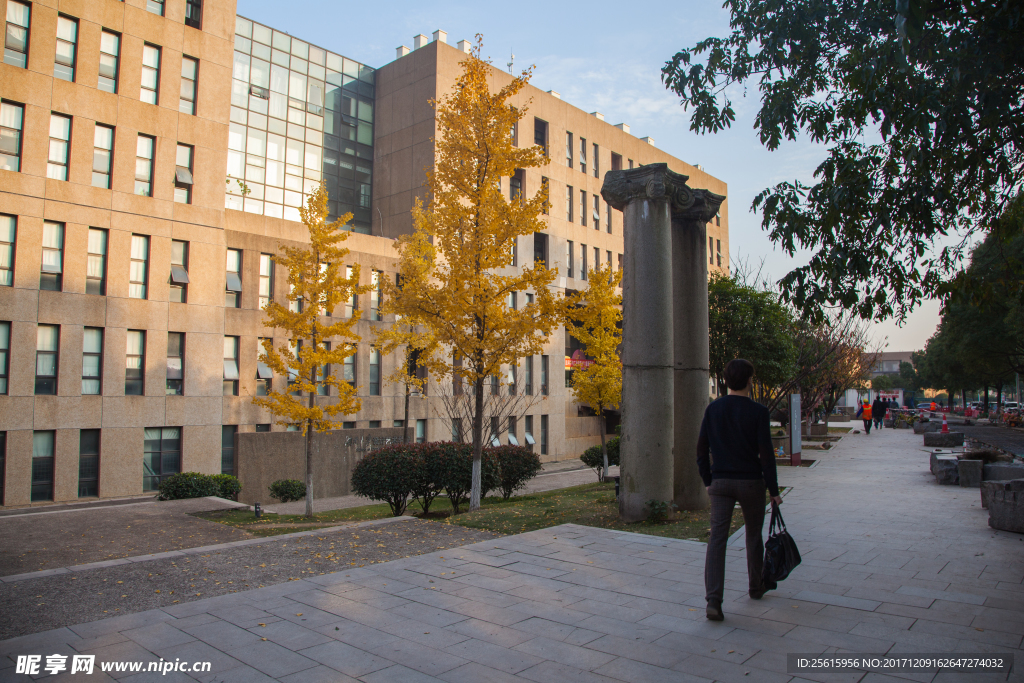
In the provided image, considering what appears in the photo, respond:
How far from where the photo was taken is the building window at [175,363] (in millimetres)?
22906

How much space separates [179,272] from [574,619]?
22332mm

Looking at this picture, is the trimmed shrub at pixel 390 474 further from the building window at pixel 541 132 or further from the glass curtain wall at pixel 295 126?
the building window at pixel 541 132

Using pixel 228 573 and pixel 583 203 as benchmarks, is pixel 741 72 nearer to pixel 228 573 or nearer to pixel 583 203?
pixel 228 573

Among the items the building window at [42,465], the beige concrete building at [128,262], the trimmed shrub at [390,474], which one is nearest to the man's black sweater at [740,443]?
the trimmed shrub at [390,474]

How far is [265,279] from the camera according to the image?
26.0 meters

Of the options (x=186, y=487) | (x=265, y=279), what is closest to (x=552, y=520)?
(x=186, y=487)

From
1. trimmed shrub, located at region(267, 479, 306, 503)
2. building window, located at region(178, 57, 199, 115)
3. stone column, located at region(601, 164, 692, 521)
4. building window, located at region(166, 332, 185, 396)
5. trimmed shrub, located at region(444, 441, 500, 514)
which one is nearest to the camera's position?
stone column, located at region(601, 164, 692, 521)

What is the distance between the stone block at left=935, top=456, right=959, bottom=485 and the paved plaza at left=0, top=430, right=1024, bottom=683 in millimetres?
7008

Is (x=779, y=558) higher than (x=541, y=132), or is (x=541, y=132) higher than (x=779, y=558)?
(x=541, y=132)

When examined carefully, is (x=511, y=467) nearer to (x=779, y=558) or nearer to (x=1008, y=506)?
(x=1008, y=506)

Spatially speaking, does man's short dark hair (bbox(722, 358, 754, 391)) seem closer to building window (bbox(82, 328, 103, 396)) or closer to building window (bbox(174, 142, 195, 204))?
building window (bbox(82, 328, 103, 396))

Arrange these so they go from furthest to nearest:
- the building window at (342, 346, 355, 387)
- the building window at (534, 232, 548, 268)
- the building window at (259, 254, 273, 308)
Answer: the building window at (534, 232, 548, 268), the building window at (342, 346, 355, 387), the building window at (259, 254, 273, 308)

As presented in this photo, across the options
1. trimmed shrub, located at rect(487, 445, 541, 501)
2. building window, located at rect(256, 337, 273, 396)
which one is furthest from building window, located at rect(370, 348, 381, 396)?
trimmed shrub, located at rect(487, 445, 541, 501)

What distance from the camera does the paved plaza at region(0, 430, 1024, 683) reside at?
4.09 m
